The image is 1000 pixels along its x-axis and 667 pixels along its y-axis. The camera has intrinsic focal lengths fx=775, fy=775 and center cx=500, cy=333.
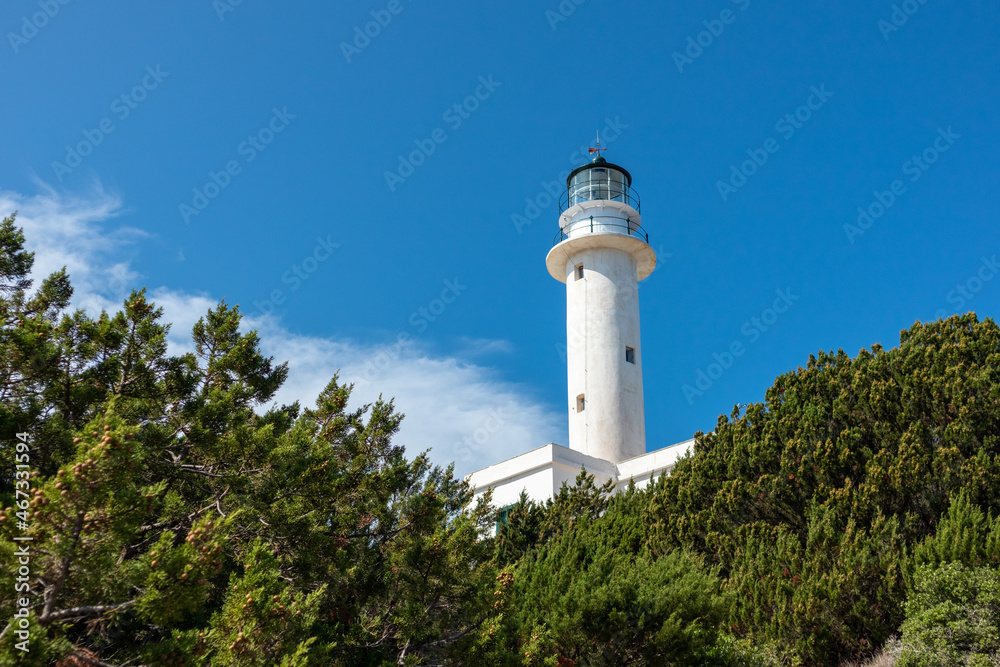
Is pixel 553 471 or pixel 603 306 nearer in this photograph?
pixel 553 471

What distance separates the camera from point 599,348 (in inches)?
770

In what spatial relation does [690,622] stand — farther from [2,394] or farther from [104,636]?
[2,394]

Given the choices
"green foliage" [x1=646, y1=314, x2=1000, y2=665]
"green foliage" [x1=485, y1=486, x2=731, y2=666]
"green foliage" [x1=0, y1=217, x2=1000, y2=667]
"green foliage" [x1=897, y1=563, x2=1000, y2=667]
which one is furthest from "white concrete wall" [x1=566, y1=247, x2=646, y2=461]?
"green foliage" [x1=897, y1=563, x2=1000, y2=667]

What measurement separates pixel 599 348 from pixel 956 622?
12.8 m

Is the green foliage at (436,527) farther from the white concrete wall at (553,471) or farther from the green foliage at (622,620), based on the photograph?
the white concrete wall at (553,471)

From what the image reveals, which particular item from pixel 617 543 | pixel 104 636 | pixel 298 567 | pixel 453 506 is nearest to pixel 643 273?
pixel 617 543

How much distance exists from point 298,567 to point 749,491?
6577mm

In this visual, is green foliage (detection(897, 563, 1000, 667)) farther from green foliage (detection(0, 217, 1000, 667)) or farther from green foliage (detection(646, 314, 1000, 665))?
green foliage (detection(646, 314, 1000, 665))

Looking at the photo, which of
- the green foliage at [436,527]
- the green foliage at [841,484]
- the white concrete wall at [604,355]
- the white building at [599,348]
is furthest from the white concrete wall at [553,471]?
the green foliage at [841,484]

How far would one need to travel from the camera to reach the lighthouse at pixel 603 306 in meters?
18.8

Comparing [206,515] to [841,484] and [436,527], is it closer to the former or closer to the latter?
[436,527]

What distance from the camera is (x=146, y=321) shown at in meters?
5.47

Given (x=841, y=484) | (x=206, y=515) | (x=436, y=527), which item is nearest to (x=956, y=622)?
(x=841, y=484)

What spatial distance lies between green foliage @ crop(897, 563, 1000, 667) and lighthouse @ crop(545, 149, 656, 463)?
434 inches
